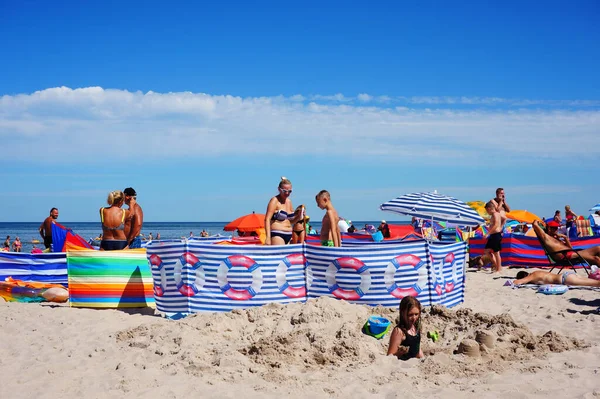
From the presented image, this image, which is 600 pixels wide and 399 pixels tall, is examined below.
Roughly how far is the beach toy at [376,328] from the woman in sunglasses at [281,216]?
8.66ft

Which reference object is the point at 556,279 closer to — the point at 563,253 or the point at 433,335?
the point at 563,253

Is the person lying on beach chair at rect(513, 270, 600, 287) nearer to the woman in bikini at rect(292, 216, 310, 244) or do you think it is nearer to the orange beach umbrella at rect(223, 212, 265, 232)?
the woman in bikini at rect(292, 216, 310, 244)

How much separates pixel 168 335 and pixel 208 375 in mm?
1233

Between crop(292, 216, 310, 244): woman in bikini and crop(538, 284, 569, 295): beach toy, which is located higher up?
crop(292, 216, 310, 244): woman in bikini

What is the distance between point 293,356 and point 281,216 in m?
3.45

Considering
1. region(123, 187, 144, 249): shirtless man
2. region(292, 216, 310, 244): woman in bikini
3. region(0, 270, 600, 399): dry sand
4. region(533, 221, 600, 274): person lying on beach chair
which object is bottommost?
region(0, 270, 600, 399): dry sand

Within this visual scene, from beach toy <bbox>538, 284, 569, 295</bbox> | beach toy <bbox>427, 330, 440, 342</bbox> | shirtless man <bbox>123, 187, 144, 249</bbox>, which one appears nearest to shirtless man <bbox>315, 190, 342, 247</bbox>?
beach toy <bbox>427, 330, 440, 342</bbox>

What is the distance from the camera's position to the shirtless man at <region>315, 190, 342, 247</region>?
8.38 meters

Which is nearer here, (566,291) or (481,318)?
(481,318)

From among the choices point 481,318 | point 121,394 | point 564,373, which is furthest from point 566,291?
point 121,394

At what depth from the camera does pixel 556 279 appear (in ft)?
32.4

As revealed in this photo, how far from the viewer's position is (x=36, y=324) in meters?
7.38

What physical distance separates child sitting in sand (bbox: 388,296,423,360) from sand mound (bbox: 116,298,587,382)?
181 millimetres

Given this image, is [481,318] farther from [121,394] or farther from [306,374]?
[121,394]
